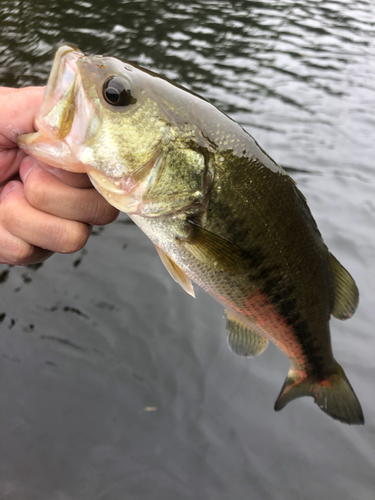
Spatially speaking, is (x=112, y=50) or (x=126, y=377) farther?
(x=112, y=50)

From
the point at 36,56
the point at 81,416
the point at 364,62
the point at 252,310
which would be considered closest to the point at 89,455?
the point at 81,416

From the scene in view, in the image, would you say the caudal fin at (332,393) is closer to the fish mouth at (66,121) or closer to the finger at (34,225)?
the finger at (34,225)

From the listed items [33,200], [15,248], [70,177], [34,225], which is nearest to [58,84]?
[70,177]

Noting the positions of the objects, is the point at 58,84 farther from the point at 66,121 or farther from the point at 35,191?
the point at 35,191

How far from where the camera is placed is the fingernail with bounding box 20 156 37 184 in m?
1.57

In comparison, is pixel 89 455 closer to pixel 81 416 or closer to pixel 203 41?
pixel 81 416

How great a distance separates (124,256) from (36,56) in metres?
5.97

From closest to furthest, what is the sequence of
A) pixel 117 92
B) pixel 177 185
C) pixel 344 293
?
pixel 117 92 < pixel 177 185 < pixel 344 293

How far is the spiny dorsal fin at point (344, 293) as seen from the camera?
1922 millimetres

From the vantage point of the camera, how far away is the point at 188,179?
1499mm

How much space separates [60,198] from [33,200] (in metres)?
0.12

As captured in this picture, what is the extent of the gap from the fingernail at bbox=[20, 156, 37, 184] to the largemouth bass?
8.0 inches

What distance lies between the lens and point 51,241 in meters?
1.68

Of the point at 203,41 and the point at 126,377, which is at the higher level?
the point at 203,41
